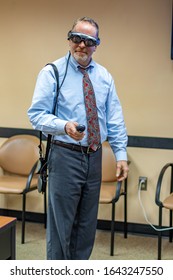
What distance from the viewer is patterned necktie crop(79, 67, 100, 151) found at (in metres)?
2.56

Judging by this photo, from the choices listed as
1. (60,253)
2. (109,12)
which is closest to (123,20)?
(109,12)

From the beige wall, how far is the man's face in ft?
4.84

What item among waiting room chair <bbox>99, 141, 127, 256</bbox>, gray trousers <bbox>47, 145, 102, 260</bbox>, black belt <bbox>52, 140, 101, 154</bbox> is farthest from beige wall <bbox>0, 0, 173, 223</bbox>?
black belt <bbox>52, 140, 101, 154</bbox>

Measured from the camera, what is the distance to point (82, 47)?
2.50 metres

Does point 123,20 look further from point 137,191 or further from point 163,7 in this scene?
point 137,191

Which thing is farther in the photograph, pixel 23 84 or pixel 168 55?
pixel 23 84

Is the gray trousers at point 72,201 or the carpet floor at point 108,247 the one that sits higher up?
the gray trousers at point 72,201

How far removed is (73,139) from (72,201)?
0.37 m

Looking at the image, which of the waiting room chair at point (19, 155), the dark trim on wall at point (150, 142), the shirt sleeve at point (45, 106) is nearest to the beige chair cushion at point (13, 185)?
the waiting room chair at point (19, 155)

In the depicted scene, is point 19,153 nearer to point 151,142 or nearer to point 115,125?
point 151,142

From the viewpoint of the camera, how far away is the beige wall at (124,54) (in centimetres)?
390

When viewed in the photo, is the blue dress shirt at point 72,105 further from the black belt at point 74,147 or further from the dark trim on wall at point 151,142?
the dark trim on wall at point 151,142
